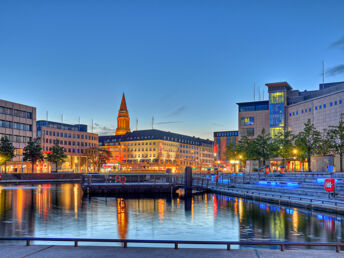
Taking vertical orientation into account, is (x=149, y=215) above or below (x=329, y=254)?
below

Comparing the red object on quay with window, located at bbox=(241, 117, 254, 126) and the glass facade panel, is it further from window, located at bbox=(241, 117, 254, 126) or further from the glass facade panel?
window, located at bbox=(241, 117, 254, 126)

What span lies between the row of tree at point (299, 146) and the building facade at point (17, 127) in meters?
76.1

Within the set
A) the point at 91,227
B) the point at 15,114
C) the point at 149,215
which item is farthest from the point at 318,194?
the point at 15,114

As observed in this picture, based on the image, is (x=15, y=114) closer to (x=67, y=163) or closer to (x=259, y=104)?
(x=67, y=163)

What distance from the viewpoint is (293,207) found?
41.9 m

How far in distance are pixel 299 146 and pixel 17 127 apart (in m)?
95.7

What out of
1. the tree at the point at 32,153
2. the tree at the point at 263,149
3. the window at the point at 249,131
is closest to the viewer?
the tree at the point at 263,149

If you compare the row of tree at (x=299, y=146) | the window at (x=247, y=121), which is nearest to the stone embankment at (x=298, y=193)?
the row of tree at (x=299, y=146)

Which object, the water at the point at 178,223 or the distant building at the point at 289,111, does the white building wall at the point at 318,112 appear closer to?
the distant building at the point at 289,111

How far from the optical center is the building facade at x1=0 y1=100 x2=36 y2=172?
125188mm

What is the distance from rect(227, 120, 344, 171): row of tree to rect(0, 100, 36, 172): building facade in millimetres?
76101

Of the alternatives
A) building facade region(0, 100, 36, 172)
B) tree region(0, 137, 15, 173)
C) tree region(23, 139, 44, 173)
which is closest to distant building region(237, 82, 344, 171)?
tree region(23, 139, 44, 173)

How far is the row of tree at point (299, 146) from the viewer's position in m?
83.7

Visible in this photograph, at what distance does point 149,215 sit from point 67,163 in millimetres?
147553
